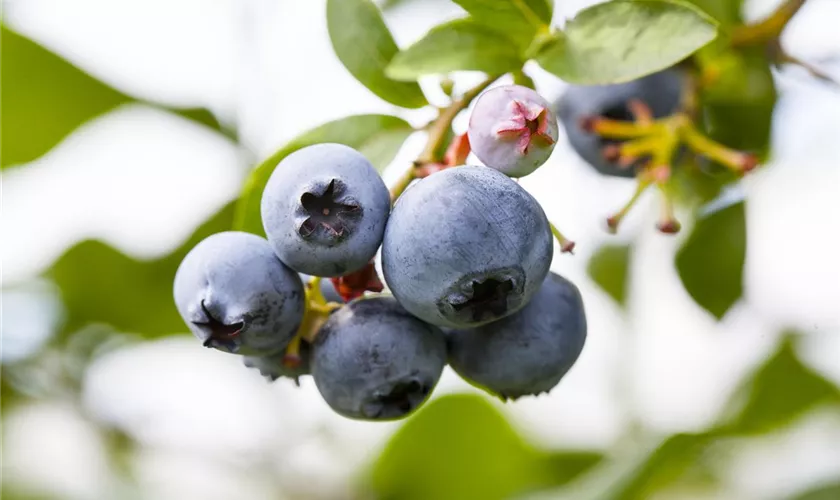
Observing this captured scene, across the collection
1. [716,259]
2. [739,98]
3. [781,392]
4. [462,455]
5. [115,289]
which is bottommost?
[462,455]

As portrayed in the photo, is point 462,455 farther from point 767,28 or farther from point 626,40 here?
point 626,40

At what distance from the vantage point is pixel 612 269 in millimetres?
2018

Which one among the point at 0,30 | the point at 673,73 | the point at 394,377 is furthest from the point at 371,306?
the point at 0,30

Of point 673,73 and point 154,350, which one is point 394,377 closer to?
point 673,73

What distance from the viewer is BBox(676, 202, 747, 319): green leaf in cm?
154

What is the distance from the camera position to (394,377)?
3.20 ft

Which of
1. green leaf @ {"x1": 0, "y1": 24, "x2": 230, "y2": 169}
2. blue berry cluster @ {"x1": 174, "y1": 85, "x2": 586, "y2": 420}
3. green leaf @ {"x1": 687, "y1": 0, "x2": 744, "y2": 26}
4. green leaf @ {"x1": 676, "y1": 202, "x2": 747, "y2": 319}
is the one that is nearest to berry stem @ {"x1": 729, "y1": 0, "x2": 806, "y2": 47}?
green leaf @ {"x1": 687, "y1": 0, "x2": 744, "y2": 26}

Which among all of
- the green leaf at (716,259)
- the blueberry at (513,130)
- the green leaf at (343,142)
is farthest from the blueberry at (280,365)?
the green leaf at (716,259)

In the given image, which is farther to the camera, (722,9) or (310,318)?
(722,9)

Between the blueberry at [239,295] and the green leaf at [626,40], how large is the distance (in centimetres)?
38

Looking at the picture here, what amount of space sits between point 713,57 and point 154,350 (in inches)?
55.5

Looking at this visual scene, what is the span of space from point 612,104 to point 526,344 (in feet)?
2.11

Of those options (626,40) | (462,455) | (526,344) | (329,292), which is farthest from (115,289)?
(626,40)

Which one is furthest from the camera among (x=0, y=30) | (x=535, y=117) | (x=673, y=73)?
(x=0, y=30)
